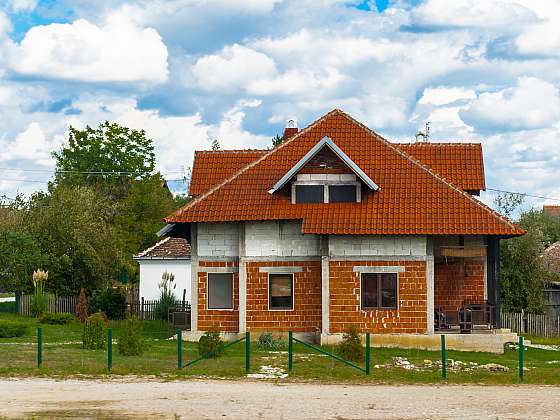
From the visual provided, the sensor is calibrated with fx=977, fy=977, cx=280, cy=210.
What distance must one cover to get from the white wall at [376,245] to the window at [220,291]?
3.98 metres

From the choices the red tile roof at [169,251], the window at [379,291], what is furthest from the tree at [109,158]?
the window at [379,291]

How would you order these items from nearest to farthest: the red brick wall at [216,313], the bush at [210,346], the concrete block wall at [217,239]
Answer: the bush at [210,346] → the red brick wall at [216,313] → the concrete block wall at [217,239]

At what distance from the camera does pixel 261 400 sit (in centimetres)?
1988

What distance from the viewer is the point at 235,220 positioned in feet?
111

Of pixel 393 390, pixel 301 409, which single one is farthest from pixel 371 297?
pixel 301 409

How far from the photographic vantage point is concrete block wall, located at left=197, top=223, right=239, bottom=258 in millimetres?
34656

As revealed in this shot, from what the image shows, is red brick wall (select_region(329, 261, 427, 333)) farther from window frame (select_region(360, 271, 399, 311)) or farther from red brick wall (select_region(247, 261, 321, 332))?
red brick wall (select_region(247, 261, 321, 332))

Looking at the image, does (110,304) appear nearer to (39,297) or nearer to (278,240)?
(39,297)

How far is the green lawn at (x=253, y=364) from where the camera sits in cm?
2386

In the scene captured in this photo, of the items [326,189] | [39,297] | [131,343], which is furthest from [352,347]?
[39,297]

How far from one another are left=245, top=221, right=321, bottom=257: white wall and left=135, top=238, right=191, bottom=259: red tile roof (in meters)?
15.8

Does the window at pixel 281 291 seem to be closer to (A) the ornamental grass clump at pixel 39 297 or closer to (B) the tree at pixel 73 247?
(A) the ornamental grass clump at pixel 39 297

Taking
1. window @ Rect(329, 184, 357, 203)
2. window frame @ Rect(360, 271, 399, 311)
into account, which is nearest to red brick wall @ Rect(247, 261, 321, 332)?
window frame @ Rect(360, 271, 399, 311)

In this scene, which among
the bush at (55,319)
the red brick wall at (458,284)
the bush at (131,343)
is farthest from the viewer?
the bush at (55,319)
